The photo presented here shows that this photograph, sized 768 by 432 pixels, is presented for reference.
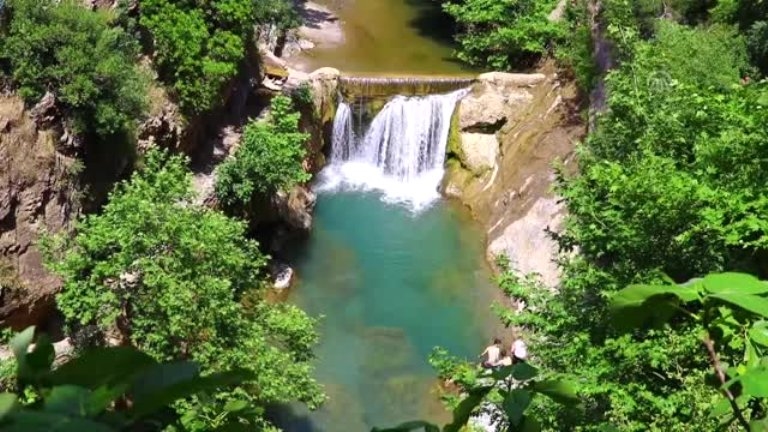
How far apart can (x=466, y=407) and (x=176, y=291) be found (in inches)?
409

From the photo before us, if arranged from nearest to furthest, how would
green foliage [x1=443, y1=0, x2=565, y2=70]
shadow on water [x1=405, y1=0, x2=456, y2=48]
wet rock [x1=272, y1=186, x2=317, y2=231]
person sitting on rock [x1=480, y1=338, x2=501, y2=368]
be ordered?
person sitting on rock [x1=480, y1=338, x2=501, y2=368]
wet rock [x1=272, y1=186, x2=317, y2=231]
green foliage [x1=443, y1=0, x2=565, y2=70]
shadow on water [x1=405, y1=0, x2=456, y2=48]

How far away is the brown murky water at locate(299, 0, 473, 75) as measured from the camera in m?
25.7

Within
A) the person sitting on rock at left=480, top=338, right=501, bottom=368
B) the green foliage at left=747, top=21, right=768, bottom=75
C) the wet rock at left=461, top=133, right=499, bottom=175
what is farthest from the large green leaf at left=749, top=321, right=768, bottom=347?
the wet rock at left=461, top=133, right=499, bottom=175

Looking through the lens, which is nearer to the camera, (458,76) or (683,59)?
(683,59)

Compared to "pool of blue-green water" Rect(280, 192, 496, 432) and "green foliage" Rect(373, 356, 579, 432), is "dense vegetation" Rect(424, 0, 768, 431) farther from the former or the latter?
"green foliage" Rect(373, 356, 579, 432)

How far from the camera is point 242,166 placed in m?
18.2

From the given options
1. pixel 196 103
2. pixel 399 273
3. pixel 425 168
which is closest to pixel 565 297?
pixel 399 273

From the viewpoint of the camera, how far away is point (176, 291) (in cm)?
1199

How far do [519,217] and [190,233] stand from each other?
9.64 metres

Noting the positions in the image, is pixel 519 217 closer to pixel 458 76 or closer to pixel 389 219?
pixel 389 219

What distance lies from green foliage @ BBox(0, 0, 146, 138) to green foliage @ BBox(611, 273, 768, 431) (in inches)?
A: 555

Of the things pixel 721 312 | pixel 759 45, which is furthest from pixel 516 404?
pixel 759 45

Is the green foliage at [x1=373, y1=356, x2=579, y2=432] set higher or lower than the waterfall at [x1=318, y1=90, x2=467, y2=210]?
higher

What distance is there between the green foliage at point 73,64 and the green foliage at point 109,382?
14.3 meters
